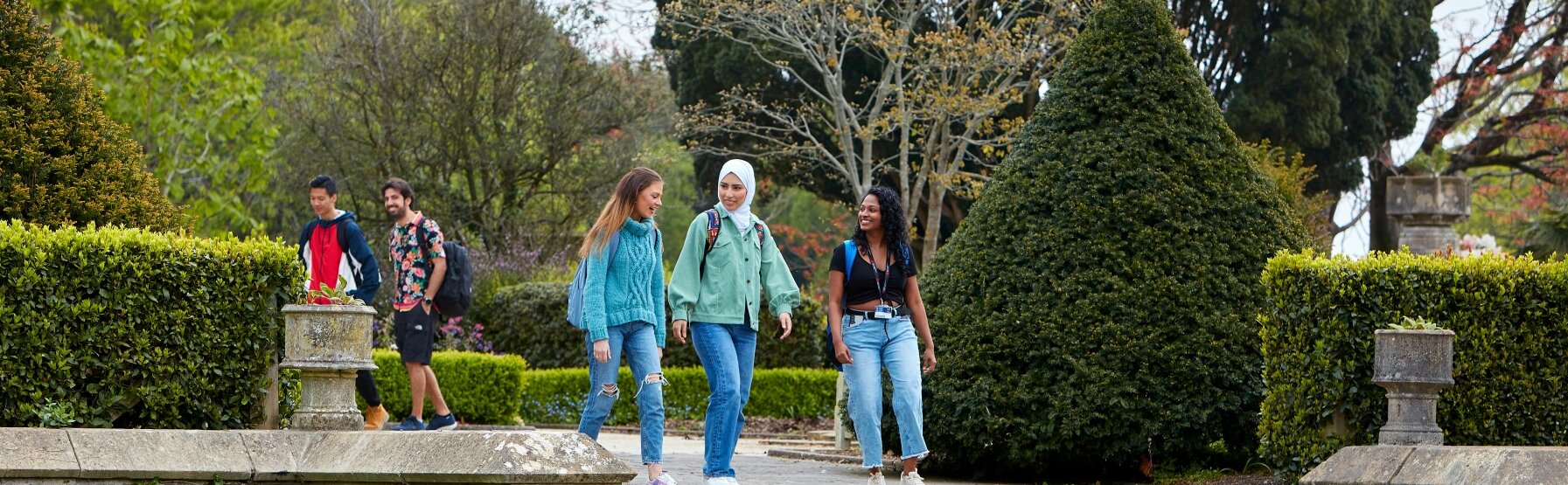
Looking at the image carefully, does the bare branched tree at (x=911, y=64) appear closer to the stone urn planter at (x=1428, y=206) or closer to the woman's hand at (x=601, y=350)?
the stone urn planter at (x=1428, y=206)

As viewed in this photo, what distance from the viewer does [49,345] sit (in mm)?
6441

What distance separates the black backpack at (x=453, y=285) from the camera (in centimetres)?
959

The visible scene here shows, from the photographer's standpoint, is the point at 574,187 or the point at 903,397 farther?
the point at 574,187

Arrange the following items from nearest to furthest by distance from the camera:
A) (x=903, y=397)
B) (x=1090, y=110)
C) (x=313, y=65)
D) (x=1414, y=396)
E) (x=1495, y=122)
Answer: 1. (x=1414, y=396)
2. (x=903, y=397)
3. (x=1090, y=110)
4. (x=313, y=65)
5. (x=1495, y=122)

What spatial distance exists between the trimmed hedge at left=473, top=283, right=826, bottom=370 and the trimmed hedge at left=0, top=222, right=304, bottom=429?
9.15m

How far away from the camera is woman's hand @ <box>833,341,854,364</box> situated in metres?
7.70

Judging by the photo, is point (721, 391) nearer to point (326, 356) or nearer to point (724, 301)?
point (724, 301)

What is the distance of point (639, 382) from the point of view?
725 centimetres

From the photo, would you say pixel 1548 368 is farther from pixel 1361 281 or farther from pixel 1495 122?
pixel 1495 122

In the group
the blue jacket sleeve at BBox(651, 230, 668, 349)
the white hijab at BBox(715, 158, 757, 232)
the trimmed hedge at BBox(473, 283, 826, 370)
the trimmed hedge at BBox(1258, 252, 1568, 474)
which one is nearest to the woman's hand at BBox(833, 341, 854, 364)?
the white hijab at BBox(715, 158, 757, 232)

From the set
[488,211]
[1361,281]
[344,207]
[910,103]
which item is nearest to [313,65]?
[344,207]

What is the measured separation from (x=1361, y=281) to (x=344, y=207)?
1906 centimetres

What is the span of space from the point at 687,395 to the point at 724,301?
27.9 feet

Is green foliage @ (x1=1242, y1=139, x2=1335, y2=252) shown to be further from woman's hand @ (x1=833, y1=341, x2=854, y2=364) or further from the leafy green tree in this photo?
woman's hand @ (x1=833, y1=341, x2=854, y2=364)
